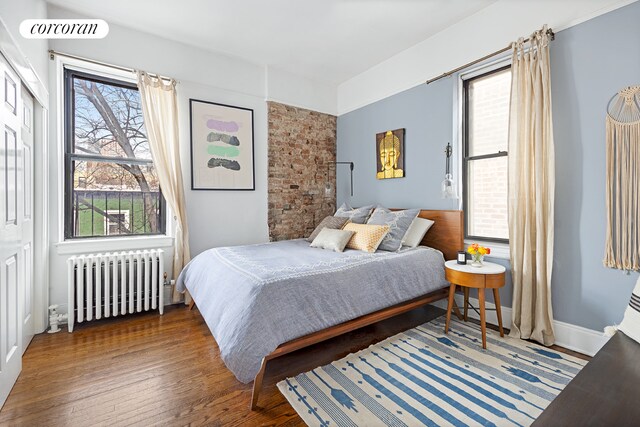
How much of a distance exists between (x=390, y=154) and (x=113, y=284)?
3.34 meters

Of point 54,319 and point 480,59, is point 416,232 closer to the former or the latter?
point 480,59

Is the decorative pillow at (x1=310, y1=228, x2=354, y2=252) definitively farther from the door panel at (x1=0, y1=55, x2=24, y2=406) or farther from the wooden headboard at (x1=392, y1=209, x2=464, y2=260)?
the door panel at (x1=0, y1=55, x2=24, y2=406)

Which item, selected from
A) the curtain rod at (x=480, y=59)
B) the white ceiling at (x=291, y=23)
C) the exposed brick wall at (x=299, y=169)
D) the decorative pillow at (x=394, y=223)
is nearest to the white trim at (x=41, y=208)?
the white ceiling at (x=291, y=23)

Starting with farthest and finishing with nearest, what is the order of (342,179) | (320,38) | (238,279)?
(342,179) → (320,38) → (238,279)

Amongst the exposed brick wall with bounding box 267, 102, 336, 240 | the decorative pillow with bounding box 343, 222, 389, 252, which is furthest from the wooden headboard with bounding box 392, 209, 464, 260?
the exposed brick wall with bounding box 267, 102, 336, 240

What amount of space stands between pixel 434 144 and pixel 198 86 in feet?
9.27

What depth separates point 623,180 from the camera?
1989 mm

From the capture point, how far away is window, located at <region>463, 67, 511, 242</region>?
2787mm

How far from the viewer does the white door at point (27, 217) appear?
7.00 ft

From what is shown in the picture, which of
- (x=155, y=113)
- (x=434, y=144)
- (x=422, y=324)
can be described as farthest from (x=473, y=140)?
(x=155, y=113)

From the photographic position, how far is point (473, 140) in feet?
9.86

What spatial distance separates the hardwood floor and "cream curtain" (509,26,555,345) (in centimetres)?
96

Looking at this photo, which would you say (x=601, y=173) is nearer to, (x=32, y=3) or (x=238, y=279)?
(x=238, y=279)

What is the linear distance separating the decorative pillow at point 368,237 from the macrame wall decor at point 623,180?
1.65 meters
